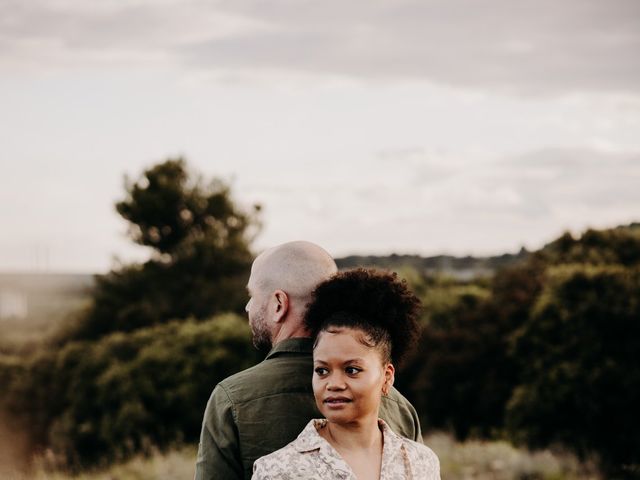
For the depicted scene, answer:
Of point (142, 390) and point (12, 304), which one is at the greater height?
point (12, 304)

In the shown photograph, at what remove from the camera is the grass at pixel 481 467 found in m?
10.4

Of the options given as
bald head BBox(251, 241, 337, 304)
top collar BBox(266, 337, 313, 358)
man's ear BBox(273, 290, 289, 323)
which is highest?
bald head BBox(251, 241, 337, 304)

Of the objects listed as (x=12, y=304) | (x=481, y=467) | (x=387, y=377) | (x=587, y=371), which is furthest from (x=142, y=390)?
(x=387, y=377)

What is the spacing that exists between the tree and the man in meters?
22.0

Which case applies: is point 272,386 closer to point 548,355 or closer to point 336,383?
point 336,383

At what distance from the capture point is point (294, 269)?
3.57m

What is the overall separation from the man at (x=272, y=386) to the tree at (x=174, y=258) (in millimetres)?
22047

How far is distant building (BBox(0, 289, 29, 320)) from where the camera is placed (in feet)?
97.7

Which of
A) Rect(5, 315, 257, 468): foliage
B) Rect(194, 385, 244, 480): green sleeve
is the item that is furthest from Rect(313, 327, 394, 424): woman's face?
Rect(5, 315, 257, 468): foliage

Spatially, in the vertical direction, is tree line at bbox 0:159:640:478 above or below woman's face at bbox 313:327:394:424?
below

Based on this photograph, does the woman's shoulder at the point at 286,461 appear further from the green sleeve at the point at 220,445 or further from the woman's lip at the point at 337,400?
the green sleeve at the point at 220,445

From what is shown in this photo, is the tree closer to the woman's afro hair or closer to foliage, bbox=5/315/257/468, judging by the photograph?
foliage, bbox=5/315/257/468

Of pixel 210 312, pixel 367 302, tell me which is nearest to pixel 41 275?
pixel 210 312

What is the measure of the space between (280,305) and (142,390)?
16.9 meters
